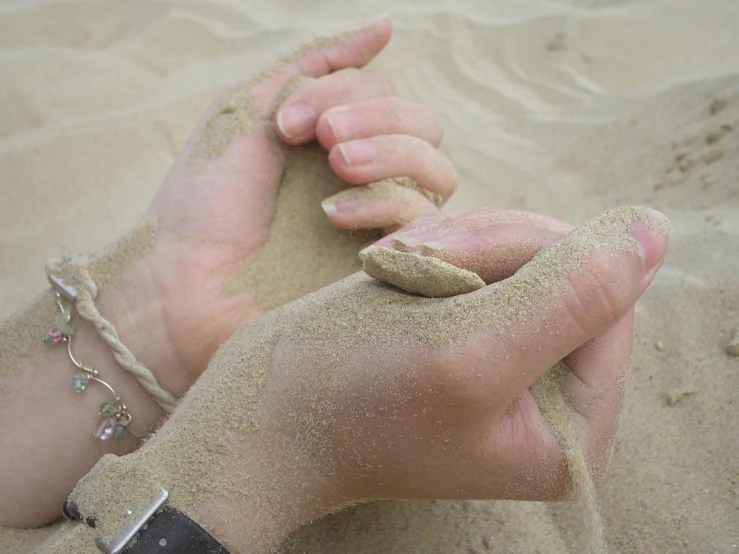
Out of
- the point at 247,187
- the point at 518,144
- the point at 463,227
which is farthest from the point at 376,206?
the point at 518,144

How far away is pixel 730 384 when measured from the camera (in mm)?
1221

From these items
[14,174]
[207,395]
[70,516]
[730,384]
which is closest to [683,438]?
[730,384]

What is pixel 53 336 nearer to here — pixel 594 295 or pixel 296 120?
pixel 296 120

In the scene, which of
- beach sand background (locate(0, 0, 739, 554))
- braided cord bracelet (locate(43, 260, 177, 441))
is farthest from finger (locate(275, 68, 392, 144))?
braided cord bracelet (locate(43, 260, 177, 441))

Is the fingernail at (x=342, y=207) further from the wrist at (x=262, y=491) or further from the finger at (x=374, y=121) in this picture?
the wrist at (x=262, y=491)

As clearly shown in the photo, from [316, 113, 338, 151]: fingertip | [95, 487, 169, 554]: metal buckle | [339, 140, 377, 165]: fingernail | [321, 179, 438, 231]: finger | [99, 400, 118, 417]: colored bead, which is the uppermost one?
[316, 113, 338, 151]: fingertip

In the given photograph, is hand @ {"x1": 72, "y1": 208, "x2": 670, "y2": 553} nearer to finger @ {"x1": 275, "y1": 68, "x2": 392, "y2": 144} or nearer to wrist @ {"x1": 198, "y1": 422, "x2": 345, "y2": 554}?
wrist @ {"x1": 198, "y1": 422, "x2": 345, "y2": 554}

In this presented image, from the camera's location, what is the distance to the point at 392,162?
143 centimetres

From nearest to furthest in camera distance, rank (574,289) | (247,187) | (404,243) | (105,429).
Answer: (574,289) → (404,243) → (105,429) → (247,187)

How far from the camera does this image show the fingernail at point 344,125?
1416 millimetres

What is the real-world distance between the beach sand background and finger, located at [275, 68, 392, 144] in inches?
17.4

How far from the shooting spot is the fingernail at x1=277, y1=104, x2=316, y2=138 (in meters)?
1.45

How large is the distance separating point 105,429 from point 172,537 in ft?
1.92

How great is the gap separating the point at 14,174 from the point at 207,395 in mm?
1546
